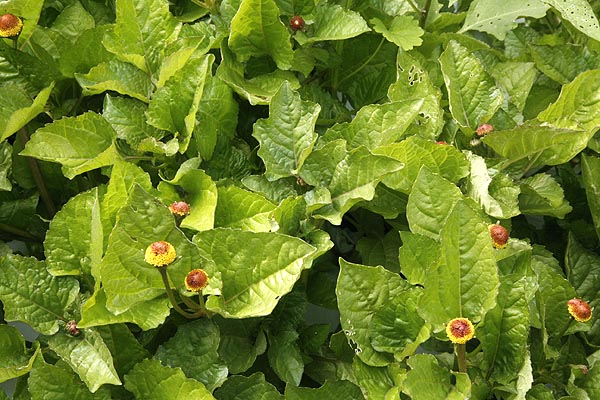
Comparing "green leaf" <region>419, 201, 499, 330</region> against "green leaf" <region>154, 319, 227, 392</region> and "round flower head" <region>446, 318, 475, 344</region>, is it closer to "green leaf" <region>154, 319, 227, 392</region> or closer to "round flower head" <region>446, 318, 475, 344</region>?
"round flower head" <region>446, 318, 475, 344</region>

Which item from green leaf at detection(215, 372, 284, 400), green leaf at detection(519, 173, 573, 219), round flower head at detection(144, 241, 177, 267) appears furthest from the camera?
green leaf at detection(519, 173, 573, 219)

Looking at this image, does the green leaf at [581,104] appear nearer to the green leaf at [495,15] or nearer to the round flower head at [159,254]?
the green leaf at [495,15]

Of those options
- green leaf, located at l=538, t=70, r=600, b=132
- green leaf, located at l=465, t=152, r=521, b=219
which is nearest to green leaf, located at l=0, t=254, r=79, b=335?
green leaf, located at l=465, t=152, r=521, b=219

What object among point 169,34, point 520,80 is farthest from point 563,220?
point 169,34

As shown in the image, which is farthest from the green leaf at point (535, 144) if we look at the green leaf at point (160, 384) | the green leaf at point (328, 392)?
the green leaf at point (160, 384)

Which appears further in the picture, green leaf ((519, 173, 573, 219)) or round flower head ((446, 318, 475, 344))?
green leaf ((519, 173, 573, 219))
